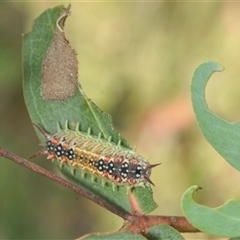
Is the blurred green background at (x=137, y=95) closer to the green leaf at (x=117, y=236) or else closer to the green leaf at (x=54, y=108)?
the green leaf at (x=54, y=108)

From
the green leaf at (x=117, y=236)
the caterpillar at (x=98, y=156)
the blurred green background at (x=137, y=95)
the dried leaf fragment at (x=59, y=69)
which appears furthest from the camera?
the blurred green background at (x=137, y=95)

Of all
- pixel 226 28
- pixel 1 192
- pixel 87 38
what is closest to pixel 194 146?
pixel 226 28

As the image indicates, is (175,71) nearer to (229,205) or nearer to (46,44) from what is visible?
(46,44)

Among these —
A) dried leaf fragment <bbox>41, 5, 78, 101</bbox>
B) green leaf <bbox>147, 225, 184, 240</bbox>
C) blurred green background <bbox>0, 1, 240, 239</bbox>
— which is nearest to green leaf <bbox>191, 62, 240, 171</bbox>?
green leaf <bbox>147, 225, 184, 240</bbox>

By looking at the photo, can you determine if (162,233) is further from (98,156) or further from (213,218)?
(98,156)

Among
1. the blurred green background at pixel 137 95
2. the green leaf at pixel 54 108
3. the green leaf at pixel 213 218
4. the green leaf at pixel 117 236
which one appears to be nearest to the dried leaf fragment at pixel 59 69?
the green leaf at pixel 54 108

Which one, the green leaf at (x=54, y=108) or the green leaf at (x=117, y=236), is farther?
the green leaf at (x=54, y=108)

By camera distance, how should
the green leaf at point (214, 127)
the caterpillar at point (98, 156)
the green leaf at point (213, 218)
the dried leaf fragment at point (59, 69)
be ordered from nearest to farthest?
the green leaf at point (213, 218) → the green leaf at point (214, 127) → the caterpillar at point (98, 156) → the dried leaf fragment at point (59, 69)
